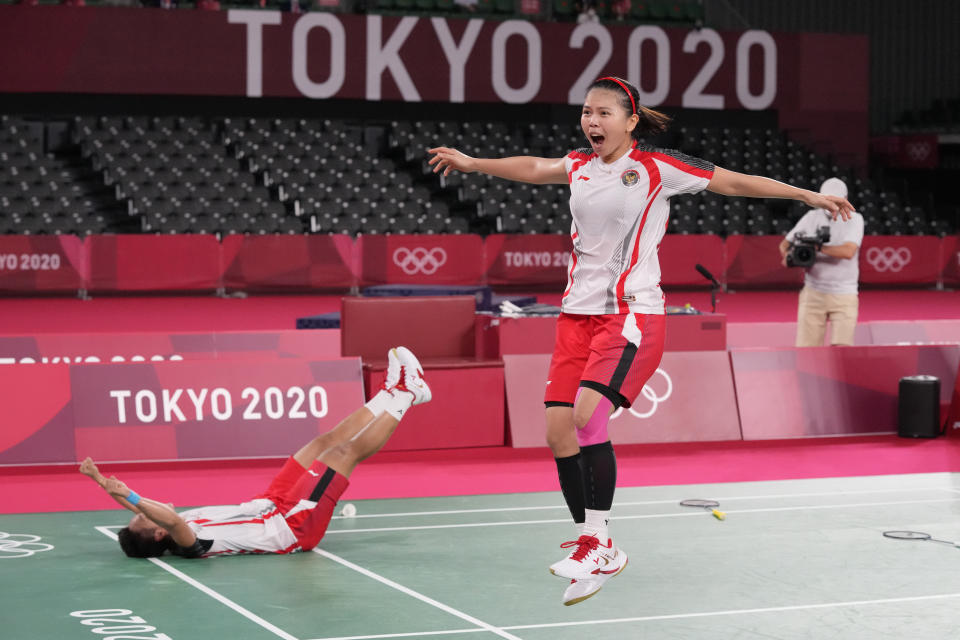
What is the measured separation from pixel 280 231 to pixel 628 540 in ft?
60.9

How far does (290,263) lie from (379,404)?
17.4m

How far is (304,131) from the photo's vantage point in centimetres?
2939

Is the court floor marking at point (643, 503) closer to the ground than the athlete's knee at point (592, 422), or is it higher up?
closer to the ground

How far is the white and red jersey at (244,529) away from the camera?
7.70 meters

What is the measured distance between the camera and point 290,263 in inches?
991

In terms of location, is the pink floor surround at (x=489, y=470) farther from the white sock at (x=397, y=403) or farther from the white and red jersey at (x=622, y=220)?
the white and red jersey at (x=622, y=220)

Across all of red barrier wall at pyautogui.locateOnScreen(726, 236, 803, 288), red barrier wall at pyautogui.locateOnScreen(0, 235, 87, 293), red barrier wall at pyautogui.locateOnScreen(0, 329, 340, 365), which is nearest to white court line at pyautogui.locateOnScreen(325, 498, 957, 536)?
red barrier wall at pyautogui.locateOnScreen(0, 329, 340, 365)

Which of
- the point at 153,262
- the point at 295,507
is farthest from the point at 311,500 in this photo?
the point at 153,262

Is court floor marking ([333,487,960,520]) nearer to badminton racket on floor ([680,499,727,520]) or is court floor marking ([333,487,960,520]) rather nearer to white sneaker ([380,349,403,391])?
badminton racket on floor ([680,499,727,520])

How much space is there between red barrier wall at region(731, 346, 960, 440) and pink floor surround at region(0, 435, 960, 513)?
0.22m

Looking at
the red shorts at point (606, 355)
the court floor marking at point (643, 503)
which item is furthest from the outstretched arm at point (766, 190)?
the court floor marking at point (643, 503)

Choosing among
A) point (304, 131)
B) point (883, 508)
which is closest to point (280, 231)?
point (304, 131)

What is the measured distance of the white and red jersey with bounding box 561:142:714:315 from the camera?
6266 mm

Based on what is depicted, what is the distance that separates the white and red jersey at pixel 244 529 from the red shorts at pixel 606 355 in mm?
2214
